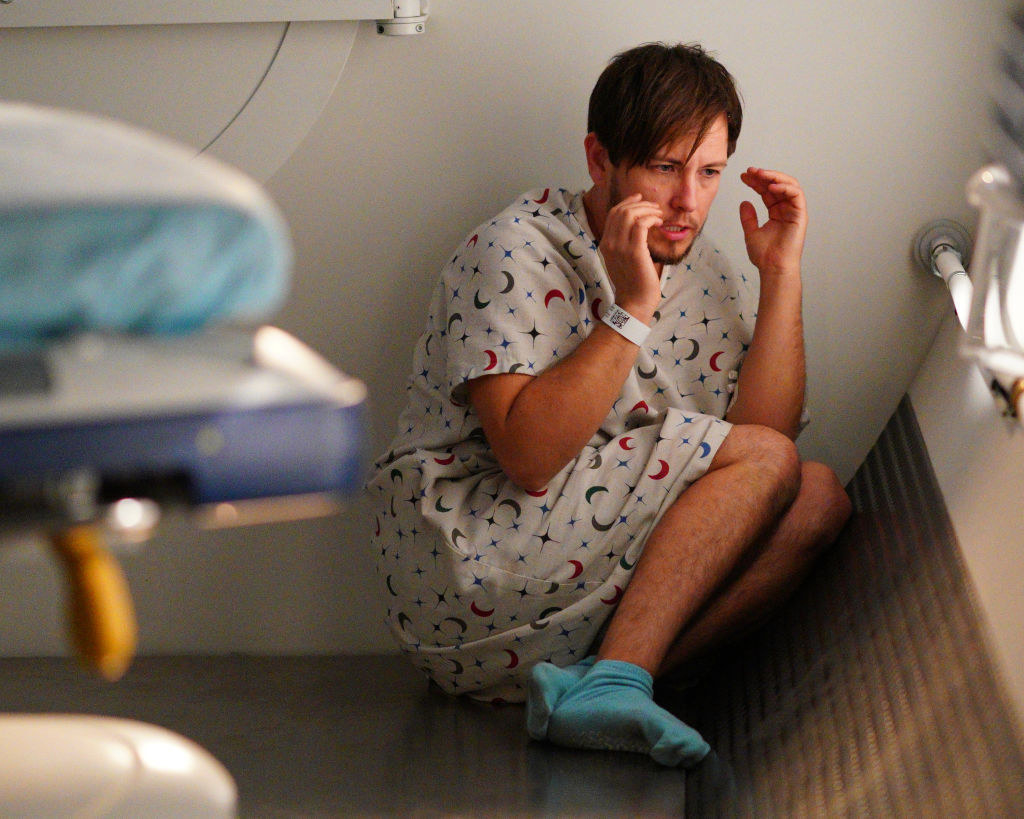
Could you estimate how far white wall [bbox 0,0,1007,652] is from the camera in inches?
65.5

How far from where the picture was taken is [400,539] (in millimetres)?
1545

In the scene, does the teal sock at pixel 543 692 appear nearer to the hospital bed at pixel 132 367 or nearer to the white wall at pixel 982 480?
the white wall at pixel 982 480

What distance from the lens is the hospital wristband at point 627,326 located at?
56.5 inches

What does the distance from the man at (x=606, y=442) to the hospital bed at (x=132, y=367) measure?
817 mm

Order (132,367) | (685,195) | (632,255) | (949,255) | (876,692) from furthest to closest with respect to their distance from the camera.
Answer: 1. (949,255)
2. (685,195)
3. (632,255)
4. (876,692)
5. (132,367)

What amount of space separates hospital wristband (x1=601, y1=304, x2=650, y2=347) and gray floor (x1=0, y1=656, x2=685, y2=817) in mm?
497

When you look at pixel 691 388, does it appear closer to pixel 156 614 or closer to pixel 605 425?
pixel 605 425

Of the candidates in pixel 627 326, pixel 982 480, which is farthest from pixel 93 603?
pixel 982 480

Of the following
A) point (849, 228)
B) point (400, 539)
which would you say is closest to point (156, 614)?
point (400, 539)

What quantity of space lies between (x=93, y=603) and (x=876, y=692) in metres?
0.95

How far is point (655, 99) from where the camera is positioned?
1501 millimetres

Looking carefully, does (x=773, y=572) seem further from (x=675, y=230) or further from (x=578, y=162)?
(x=578, y=162)

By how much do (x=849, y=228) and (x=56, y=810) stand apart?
1382mm

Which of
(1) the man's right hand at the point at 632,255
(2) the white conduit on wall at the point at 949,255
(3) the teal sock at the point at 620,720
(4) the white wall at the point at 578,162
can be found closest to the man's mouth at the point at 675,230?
(1) the man's right hand at the point at 632,255
